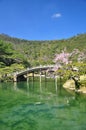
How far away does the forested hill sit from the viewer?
6688 centimetres

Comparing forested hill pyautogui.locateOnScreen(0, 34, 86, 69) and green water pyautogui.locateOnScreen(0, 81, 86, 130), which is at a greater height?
forested hill pyautogui.locateOnScreen(0, 34, 86, 69)

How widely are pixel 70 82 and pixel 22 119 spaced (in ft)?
77.6

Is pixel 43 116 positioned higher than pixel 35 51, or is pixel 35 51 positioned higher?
pixel 35 51

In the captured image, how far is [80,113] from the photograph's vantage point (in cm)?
2084

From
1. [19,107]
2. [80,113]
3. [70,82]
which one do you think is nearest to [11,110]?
[19,107]

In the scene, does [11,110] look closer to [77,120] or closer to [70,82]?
[77,120]

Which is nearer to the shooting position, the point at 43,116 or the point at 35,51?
the point at 43,116

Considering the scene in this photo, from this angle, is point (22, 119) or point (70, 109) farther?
point (70, 109)

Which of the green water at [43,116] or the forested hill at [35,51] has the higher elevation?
the forested hill at [35,51]

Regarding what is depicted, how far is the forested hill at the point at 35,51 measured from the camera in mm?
66875

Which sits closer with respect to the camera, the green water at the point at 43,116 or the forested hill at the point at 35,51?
the green water at the point at 43,116

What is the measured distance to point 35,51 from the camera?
11262 centimetres

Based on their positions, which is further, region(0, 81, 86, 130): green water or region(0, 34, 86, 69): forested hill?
region(0, 34, 86, 69): forested hill

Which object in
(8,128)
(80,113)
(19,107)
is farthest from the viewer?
(19,107)
